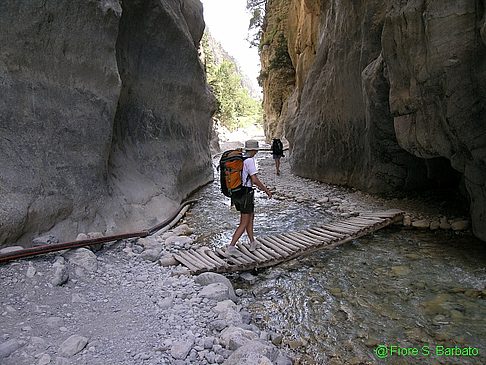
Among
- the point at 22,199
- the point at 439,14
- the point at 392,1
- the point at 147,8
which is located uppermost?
the point at 147,8

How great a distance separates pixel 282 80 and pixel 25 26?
24.8m

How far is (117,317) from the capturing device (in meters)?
3.41

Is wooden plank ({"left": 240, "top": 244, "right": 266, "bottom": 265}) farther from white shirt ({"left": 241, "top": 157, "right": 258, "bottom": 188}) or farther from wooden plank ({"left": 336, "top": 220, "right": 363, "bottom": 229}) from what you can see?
wooden plank ({"left": 336, "top": 220, "right": 363, "bottom": 229})

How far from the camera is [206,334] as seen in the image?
10.9ft

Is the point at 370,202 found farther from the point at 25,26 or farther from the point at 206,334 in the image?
the point at 25,26

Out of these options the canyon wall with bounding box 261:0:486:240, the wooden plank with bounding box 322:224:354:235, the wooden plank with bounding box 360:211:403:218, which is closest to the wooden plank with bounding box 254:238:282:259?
the wooden plank with bounding box 322:224:354:235

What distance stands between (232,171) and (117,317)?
2591 mm

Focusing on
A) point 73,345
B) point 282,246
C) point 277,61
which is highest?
point 277,61

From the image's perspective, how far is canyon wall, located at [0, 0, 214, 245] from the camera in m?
4.62

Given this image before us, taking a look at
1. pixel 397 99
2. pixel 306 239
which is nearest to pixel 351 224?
pixel 306 239

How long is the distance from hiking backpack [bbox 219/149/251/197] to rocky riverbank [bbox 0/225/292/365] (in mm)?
1369

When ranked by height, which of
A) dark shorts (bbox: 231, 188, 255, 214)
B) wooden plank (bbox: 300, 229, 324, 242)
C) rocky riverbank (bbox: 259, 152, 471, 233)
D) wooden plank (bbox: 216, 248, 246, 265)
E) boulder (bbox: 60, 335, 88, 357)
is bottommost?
rocky riverbank (bbox: 259, 152, 471, 233)

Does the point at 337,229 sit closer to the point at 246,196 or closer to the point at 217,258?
the point at 246,196

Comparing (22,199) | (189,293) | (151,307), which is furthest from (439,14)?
(22,199)
